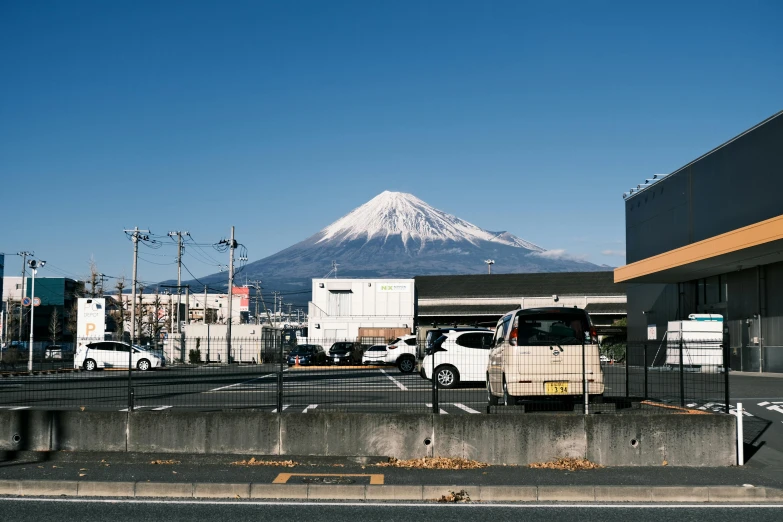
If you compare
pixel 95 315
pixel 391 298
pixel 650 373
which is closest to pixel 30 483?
pixel 650 373

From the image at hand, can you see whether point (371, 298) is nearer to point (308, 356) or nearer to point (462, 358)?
point (308, 356)

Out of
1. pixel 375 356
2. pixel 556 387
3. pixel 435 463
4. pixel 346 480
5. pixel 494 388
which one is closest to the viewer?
pixel 346 480

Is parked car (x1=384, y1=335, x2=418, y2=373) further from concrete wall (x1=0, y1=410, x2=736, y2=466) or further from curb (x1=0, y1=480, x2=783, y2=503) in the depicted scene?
curb (x1=0, y1=480, x2=783, y2=503)

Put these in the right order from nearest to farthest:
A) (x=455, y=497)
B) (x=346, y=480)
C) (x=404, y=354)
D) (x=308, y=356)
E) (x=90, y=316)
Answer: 1. (x=455, y=497)
2. (x=346, y=480)
3. (x=404, y=354)
4. (x=308, y=356)
5. (x=90, y=316)

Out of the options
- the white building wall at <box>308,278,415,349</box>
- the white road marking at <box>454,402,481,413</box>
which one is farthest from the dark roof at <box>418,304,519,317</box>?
the white road marking at <box>454,402,481,413</box>

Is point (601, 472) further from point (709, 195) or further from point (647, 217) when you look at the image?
point (647, 217)

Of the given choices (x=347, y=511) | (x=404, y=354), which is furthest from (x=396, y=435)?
(x=404, y=354)

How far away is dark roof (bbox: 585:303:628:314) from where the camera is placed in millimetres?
67562

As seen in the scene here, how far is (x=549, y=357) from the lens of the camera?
1413 centimetres

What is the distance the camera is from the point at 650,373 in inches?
689

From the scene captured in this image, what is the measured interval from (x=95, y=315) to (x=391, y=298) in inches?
1461

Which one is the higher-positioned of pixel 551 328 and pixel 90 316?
pixel 90 316

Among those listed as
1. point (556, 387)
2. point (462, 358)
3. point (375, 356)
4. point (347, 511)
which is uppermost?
point (462, 358)

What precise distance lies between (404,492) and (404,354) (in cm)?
2561
